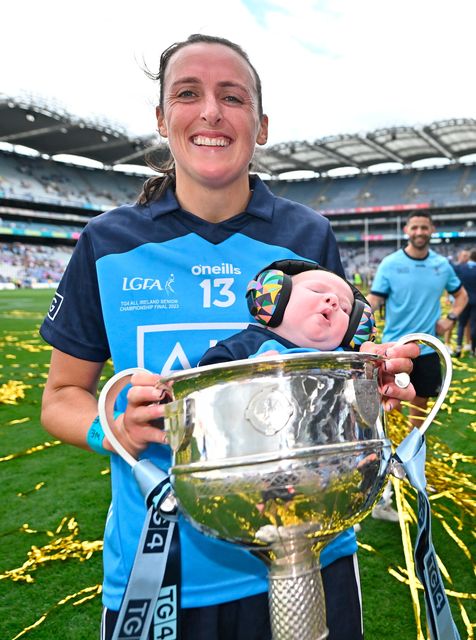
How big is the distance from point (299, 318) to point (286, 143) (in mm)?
38762

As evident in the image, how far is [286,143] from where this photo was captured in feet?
123

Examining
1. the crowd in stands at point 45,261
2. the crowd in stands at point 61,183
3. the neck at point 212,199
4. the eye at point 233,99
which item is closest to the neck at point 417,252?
the neck at point 212,199

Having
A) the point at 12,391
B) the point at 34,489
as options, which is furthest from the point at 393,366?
the point at 12,391

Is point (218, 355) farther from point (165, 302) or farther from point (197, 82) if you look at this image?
point (197, 82)

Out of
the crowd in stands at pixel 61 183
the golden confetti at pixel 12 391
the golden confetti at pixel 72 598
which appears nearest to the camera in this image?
the golden confetti at pixel 72 598

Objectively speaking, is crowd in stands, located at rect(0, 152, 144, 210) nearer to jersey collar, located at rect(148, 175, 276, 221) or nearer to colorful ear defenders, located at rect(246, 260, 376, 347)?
jersey collar, located at rect(148, 175, 276, 221)

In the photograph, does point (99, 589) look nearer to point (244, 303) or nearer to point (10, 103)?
point (244, 303)

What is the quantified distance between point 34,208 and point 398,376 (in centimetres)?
4513

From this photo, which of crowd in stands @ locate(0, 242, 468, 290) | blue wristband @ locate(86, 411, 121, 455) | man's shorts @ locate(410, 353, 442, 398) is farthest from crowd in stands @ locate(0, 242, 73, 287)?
blue wristband @ locate(86, 411, 121, 455)

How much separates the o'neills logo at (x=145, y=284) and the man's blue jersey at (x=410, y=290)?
3648 millimetres

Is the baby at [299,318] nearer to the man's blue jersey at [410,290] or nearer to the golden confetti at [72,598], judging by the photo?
the golden confetti at [72,598]

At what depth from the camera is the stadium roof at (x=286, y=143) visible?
1302 inches

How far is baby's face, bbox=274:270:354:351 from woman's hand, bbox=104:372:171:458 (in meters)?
0.28

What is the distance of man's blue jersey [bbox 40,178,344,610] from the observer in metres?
1.04
